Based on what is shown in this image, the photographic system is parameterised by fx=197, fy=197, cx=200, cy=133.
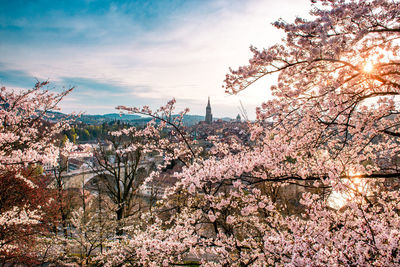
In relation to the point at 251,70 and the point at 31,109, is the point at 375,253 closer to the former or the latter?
the point at 251,70

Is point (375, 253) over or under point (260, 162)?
under

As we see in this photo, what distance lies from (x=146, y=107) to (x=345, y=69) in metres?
4.23

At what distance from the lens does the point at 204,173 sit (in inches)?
163

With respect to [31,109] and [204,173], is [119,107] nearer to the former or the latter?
[204,173]

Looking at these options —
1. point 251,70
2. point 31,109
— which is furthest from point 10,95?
point 251,70

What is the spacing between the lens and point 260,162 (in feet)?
13.6

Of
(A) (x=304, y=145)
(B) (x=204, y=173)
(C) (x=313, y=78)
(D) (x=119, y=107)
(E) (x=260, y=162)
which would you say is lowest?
(B) (x=204, y=173)

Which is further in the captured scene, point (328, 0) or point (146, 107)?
point (146, 107)

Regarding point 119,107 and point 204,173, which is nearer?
point 204,173

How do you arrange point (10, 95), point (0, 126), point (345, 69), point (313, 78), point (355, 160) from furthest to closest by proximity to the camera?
1. point (10, 95)
2. point (0, 126)
3. point (355, 160)
4. point (313, 78)
5. point (345, 69)

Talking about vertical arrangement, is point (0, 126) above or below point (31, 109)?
below

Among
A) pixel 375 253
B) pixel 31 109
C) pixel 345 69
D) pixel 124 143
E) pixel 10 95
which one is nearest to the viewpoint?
pixel 375 253

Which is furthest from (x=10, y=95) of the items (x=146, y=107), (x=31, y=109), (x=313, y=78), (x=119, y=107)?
(x=313, y=78)

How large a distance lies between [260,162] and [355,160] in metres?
2.15
